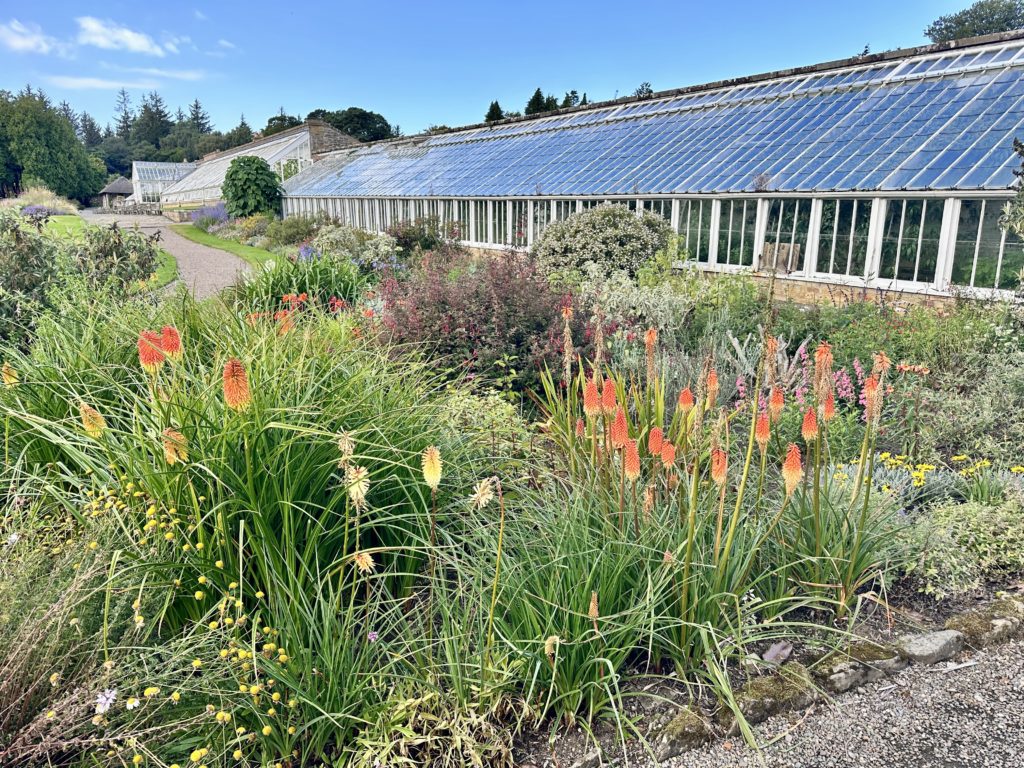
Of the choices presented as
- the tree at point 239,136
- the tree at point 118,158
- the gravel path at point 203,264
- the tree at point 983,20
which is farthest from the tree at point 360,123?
the tree at point 118,158

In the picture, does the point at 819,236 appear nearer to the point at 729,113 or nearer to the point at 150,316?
the point at 729,113

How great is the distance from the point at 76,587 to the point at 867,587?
3049 mm

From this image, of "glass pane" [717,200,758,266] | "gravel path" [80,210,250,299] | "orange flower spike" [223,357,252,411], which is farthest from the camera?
"gravel path" [80,210,250,299]

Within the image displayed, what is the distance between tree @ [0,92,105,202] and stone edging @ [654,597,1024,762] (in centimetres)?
A: 7907

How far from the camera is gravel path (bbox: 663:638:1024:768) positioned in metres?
2.16

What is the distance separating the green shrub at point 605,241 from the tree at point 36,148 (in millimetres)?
71256

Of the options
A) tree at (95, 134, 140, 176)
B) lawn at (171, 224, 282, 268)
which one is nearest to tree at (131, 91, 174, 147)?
tree at (95, 134, 140, 176)

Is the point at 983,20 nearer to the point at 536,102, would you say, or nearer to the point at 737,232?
the point at 536,102

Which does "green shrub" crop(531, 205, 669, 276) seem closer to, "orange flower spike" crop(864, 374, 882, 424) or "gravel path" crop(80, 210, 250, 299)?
"gravel path" crop(80, 210, 250, 299)

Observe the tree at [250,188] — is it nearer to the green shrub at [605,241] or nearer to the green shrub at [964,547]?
the green shrub at [605,241]

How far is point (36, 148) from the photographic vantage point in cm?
6575

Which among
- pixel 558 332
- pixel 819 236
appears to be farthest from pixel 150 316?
pixel 819 236

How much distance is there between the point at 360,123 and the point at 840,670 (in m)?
68.4

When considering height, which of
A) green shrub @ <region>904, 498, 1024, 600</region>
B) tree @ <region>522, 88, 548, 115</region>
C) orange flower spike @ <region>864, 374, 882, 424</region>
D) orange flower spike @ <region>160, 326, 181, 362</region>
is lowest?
green shrub @ <region>904, 498, 1024, 600</region>
